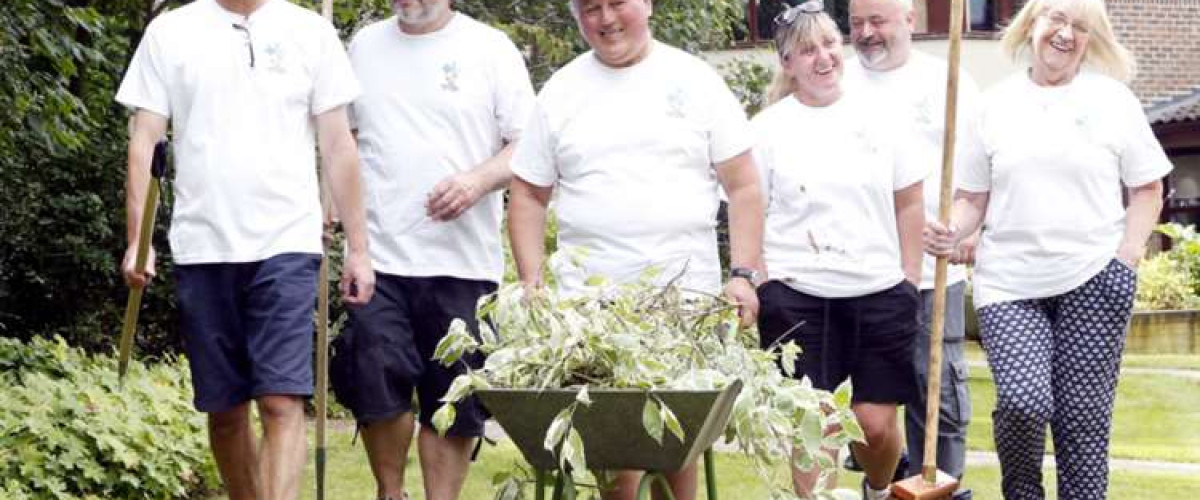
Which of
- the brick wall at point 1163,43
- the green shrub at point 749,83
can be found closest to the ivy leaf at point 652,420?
the green shrub at point 749,83

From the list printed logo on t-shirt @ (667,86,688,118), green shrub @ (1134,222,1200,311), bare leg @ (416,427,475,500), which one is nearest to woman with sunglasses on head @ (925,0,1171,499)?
printed logo on t-shirt @ (667,86,688,118)

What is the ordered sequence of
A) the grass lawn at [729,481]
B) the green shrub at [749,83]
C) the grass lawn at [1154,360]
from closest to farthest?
the grass lawn at [729,481] → the grass lawn at [1154,360] → the green shrub at [749,83]

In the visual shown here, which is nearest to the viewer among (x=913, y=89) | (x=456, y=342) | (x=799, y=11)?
(x=456, y=342)

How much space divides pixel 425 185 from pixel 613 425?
215 cm

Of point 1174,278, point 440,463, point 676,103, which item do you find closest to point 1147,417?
point 440,463

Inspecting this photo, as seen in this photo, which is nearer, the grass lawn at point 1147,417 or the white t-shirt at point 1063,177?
the white t-shirt at point 1063,177

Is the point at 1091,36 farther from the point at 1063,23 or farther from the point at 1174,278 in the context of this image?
the point at 1174,278

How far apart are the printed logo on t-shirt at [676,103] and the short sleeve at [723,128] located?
0.08 metres

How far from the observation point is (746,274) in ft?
20.8

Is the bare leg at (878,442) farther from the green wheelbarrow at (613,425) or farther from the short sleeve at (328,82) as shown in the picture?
the green wheelbarrow at (613,425)

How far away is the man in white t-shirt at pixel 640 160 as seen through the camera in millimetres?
6281

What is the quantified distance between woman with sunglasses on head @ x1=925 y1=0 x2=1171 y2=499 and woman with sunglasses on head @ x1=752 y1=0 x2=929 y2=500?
0.25 meters

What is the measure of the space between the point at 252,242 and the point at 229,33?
622 mm

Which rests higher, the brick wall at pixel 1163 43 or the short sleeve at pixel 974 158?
the short sleeve at pixel 974 158
